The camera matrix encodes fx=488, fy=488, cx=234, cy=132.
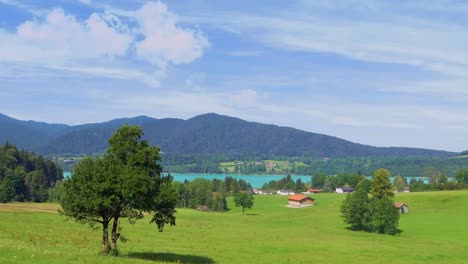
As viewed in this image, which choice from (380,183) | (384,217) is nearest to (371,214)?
(384,217)

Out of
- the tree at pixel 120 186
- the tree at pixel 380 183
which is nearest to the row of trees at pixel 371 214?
the tree at pixel 380 183

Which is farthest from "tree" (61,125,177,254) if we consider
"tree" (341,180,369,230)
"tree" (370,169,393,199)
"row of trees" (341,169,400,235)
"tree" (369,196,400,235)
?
"tree" (370,169,393,199)

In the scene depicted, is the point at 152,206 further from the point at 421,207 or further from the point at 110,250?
the point at 421,207

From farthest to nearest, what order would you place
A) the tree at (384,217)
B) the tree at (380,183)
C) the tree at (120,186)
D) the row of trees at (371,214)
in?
the tree at (380,183) → the row of trees at (371,214) → the tree at (384,217) → the tree at (120,186)

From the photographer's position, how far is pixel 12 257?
30906mm

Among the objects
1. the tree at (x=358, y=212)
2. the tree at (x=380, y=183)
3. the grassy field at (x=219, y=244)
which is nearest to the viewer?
the grassy field at (x=219, y=244)

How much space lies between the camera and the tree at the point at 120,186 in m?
43.1

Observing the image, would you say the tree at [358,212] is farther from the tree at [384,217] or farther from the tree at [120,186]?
the tree at [120,186]

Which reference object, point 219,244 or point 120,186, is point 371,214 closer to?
point 219,244

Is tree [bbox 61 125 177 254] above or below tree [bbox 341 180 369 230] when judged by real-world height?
above

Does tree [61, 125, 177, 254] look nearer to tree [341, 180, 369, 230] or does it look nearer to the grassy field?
the grassy field

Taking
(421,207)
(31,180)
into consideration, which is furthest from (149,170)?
(31,180)

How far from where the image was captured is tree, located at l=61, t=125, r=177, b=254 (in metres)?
43.1

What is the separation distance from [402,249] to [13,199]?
436ft
